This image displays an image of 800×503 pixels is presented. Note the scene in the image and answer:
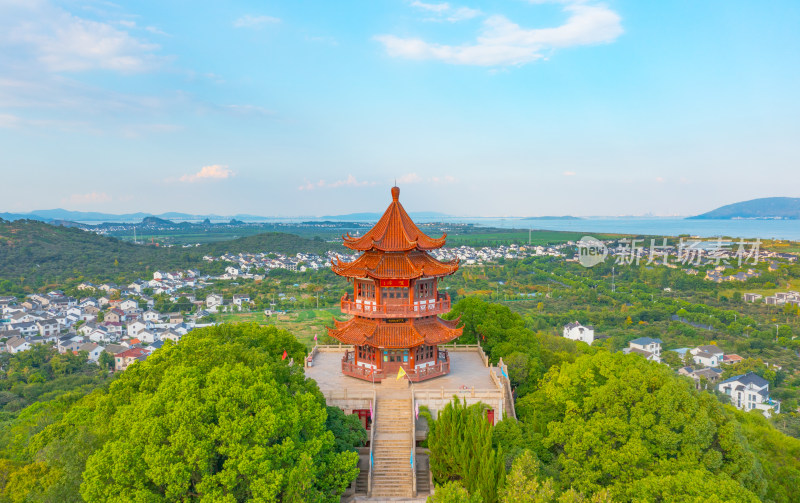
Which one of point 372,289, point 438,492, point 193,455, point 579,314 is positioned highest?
point 372,289

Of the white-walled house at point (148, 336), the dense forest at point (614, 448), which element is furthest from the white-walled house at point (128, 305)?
the dense forest at point (614, 448)

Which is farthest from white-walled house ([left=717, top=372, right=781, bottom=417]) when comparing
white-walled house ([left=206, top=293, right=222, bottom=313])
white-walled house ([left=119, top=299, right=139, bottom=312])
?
white-walled house ([left=119, top=299, right=139, bottom=312])

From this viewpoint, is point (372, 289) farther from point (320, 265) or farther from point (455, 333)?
point (320, 265)

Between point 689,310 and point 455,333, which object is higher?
point 455,333

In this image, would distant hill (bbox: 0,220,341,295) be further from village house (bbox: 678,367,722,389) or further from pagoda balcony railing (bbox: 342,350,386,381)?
village house (bbox: 678,367,722,389)

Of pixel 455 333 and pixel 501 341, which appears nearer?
pixel 455 333

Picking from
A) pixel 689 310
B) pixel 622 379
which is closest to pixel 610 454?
pixel 622 379

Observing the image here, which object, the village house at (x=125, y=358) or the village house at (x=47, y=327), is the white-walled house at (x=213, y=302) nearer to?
the village house at (x=47, y=327)
